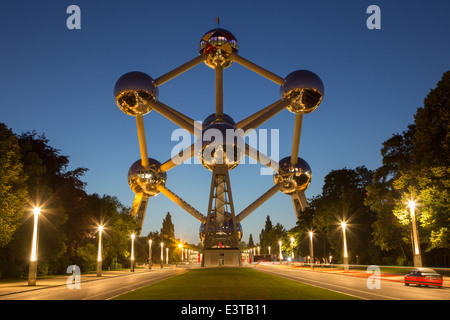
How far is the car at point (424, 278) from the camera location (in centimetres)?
2252

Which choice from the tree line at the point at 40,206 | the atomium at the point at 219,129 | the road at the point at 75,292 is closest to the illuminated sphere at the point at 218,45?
the atomium at the point at 219,129

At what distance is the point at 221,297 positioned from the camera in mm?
16688

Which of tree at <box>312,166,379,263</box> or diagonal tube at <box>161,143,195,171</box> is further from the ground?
diagonal tube at <box>161,143,195,171</box>

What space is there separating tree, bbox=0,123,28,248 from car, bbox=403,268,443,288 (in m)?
26.1

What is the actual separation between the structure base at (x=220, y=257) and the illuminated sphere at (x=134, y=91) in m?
25.0

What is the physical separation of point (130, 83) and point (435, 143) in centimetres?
4356

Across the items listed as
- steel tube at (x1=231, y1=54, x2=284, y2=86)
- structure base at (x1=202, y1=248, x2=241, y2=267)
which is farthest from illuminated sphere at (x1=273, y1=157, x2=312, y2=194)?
structure base at (x1=202, y1=248, x2=241, y2=267)

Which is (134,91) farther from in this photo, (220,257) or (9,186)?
(9,186)

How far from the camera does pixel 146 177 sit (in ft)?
253

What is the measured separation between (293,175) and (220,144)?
867 inches

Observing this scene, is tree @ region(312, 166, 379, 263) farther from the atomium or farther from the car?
the car

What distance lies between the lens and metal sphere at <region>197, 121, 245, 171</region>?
6056 cm

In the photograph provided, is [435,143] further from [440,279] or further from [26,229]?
[26,229]

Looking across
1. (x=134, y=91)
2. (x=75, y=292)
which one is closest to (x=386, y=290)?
(x=75, y=292)
